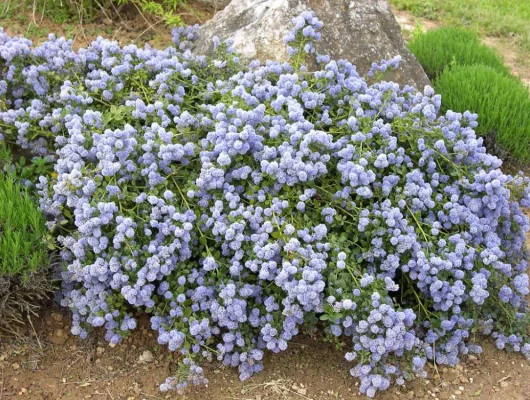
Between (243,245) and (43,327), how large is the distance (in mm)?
967

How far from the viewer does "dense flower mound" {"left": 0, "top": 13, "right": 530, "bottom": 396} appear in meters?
2.34

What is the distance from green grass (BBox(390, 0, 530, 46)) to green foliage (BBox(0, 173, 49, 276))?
4.96 metres

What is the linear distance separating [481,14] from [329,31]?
3.67 m

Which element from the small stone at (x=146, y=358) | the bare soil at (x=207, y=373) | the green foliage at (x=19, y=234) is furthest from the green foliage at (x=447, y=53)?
the green foliage at (x=19, y=234)

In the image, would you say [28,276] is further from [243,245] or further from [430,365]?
[430,365]

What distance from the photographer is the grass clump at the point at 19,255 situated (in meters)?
2.35

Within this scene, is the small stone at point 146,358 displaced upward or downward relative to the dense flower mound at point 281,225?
downward

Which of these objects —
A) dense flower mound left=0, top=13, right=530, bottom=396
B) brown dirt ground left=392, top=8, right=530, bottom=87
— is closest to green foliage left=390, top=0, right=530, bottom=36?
brown dirt ground left=392, top=8, right=530, bottom=87

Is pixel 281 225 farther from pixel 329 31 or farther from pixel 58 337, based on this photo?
pixel 329 31

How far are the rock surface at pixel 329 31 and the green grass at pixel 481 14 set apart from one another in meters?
2.80

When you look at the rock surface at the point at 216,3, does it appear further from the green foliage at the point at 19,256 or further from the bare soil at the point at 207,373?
the bare soil at the point at 207,373

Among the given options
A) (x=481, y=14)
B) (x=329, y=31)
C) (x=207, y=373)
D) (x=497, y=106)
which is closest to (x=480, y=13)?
(x=481, y=14)

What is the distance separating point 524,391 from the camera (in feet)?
8.17

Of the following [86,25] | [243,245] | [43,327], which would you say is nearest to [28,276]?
[43,327]
